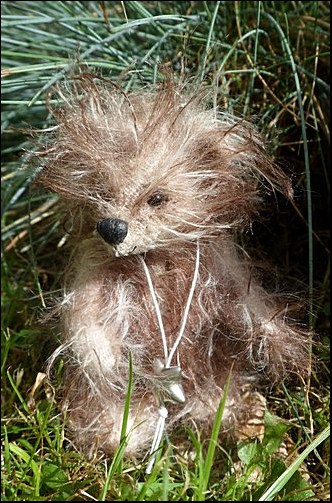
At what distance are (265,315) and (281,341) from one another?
0.10 feet

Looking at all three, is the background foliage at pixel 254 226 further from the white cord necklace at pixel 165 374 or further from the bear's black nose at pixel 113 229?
the bear's black nose at pixel 113 229

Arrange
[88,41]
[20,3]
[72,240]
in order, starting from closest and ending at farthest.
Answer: [72,240]
[88,41]
[20,3]

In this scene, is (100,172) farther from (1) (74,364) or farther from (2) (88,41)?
(2) (88,41)

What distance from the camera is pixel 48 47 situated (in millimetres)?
1062

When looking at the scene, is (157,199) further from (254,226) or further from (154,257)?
(254,226)

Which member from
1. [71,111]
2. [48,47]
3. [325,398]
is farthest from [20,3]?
[325,398]

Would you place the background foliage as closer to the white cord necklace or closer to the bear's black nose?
the white cord necklace

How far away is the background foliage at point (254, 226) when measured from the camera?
0.72m

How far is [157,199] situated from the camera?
2.25 ft

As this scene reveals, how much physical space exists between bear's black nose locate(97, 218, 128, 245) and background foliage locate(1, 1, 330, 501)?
0.49 feet

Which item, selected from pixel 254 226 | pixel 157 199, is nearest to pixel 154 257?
pixel 157 199

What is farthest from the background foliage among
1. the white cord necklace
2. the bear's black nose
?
the bear's black nose

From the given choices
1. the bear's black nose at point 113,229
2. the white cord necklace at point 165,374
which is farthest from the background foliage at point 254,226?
the bear's black nose at point 113,229

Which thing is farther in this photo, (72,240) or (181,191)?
(72,240)
